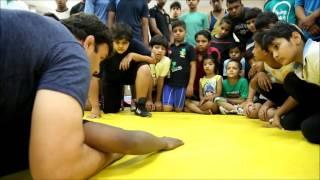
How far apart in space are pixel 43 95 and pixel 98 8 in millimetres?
3020

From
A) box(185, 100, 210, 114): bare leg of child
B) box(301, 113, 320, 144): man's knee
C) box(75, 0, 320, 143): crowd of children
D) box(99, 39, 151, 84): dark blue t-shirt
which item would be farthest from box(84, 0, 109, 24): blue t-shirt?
box(301, 113, 320, 144): man's knee

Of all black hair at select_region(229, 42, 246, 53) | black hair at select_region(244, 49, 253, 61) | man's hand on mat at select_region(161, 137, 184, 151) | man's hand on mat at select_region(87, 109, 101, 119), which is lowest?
man's hand on mat at select_region(87, 109, 101, 119)

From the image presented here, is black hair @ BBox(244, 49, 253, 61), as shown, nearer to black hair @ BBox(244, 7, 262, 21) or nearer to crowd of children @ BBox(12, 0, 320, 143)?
crowd of children @ BBox(12, 0, 320, 143)

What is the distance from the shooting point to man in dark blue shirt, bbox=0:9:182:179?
2.93 ft

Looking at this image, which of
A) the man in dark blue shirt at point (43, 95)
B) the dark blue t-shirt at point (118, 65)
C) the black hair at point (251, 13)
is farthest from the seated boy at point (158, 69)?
the man in dark blue shirt at point (43, 95)

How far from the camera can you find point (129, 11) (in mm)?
3609

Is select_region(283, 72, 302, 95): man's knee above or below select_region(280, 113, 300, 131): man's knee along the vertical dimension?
above

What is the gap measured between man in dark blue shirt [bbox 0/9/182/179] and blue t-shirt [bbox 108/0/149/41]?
2.66 m

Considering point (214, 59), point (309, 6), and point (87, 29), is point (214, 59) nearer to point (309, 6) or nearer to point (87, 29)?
point (309, 6)

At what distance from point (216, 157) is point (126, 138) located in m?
0.36

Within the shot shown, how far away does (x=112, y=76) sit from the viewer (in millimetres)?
3123

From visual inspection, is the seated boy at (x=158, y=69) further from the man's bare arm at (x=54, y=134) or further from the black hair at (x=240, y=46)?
the man's bare arm at (x=54, y=134)

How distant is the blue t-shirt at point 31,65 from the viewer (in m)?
0.90

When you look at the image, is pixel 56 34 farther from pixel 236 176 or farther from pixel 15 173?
pixel 236 176
